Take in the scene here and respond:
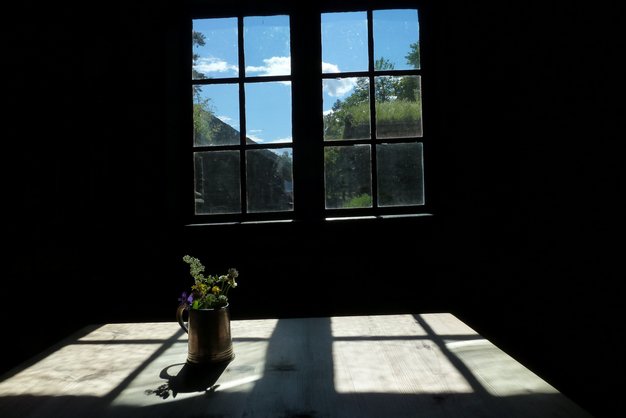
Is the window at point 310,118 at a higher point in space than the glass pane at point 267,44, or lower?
lower

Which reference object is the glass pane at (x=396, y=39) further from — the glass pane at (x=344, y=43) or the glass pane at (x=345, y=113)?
the glass pane at (x=345, y=113)

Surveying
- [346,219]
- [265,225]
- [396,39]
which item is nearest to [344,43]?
[396,39]

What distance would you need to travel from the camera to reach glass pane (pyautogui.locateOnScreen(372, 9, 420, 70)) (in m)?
2.41

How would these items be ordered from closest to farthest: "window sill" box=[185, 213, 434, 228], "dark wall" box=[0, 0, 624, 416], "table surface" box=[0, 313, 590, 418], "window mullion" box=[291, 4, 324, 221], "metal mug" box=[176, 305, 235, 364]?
"table surface" box=[0, 313, 590, 418] < "metal mug" box=[176, 305, 235, 364] < "dark wall" box=[0, 0, 624, 416] < "window sill" box=[185, 213, 434, 228] < "window mullion" box=[291, 4, 324, 221]

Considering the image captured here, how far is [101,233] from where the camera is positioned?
2256 mm

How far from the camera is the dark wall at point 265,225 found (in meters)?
1.79

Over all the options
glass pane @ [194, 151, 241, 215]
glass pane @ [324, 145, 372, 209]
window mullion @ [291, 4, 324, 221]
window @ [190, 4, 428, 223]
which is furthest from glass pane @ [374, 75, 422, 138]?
glass pane @ [194, 151, 241, 215]

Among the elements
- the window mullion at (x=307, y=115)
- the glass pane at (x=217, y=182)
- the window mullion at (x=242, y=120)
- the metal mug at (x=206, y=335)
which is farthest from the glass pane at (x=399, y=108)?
the metal mug at (x=206, y=335)

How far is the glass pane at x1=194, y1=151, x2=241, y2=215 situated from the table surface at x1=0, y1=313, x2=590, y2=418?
1220 mm

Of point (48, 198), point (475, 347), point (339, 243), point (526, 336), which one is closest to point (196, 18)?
point (48, 198)

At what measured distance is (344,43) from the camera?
2.41 m

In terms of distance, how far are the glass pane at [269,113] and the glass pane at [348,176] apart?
1.02ft

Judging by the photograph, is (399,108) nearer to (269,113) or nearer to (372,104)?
(372,104)

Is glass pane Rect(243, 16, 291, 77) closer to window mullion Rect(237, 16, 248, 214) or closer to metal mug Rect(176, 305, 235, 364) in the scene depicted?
window mullion Rect(237, 16, 248, 214)
